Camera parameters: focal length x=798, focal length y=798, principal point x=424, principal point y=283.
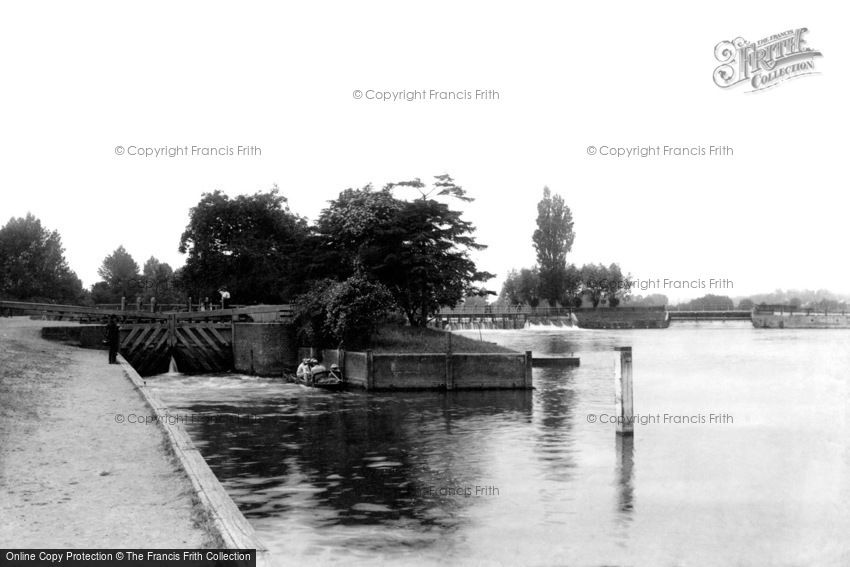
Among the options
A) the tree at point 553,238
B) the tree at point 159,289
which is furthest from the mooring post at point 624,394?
the tree at point 159,289

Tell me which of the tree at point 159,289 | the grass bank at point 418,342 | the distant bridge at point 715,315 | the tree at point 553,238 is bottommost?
the grass bank at point 418,342

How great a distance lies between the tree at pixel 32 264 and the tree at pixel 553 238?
57667 millimetres

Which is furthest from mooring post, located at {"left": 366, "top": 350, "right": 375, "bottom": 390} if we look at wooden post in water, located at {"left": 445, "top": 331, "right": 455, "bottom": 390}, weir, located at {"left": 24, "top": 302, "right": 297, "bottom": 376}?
weir, located at {"left": 24, "top": 302, "right": 297, "bottom": 376}

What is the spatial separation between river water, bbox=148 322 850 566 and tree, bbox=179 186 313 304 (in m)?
35.1

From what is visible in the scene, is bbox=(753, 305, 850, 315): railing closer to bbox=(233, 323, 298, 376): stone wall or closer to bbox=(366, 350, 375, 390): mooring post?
bbox=(233, 323, 298, 376): stone wall

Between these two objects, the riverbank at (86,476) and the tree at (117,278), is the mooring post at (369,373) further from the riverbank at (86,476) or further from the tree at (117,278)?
the tree at (117,278)

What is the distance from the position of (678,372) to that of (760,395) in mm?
10941

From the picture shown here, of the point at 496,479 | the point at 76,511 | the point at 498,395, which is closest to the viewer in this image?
the point at 76,511

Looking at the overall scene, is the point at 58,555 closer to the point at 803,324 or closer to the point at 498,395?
the point at 498,395

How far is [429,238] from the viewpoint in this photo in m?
42.4

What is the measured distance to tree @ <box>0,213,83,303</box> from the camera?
9475 centimetres

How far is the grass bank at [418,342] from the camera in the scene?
36.8m

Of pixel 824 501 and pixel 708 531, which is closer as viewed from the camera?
pixel 708 531

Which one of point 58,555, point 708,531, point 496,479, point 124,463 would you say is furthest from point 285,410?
point 58,555
